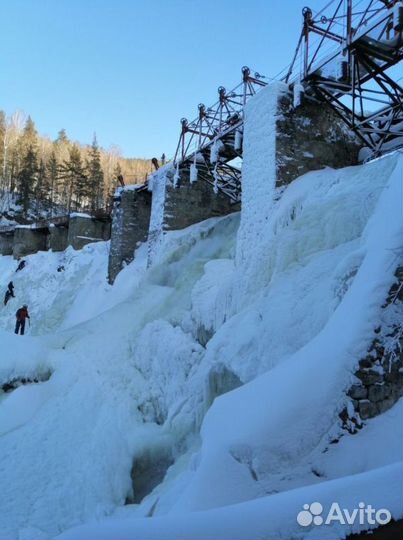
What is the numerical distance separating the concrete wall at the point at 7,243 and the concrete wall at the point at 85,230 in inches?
285

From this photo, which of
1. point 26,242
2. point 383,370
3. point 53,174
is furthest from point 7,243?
point 383,370

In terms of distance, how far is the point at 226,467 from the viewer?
3723 mm

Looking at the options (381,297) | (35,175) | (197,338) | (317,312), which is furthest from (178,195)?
(35,175)

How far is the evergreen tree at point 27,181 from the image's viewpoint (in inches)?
1471

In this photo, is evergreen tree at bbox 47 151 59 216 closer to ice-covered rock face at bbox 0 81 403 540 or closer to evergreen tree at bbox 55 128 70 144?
evergreen tree at bbox 55 128 70 144

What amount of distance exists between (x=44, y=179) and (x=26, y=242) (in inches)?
635

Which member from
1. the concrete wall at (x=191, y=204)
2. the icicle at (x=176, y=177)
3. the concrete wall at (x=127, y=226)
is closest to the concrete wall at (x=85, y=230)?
the concrete wall at (x=127, y=226)

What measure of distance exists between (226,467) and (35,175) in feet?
132

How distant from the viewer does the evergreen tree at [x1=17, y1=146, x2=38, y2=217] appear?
123 ft

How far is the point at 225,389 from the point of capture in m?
5.91

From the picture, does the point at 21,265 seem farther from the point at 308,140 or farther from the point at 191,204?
the point at 308,140

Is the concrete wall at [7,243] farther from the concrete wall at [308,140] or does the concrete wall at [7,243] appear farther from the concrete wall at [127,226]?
the concrete wall at [308,140]

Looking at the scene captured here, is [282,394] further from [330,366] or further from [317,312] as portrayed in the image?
[317,312]

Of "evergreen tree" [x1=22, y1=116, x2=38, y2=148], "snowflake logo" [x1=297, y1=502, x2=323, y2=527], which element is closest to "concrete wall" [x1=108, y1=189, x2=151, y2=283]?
"snowflake logo" [x1=297, y1=502, x2=323, y2=527]
